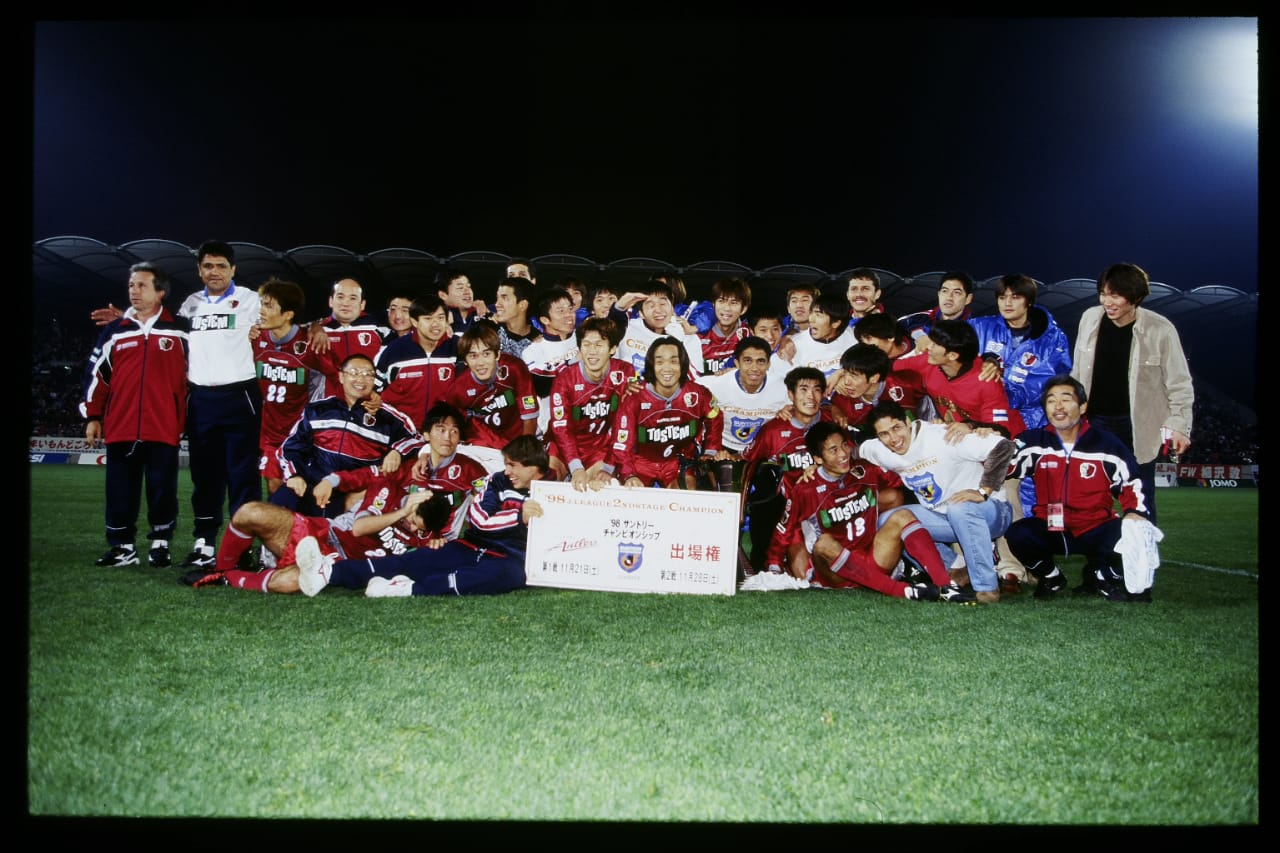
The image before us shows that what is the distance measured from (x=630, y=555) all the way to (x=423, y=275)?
1860 mm

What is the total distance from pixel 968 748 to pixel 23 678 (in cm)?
255

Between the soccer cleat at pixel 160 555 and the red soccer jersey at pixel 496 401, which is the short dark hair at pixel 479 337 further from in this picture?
the soccer cleat at pixel 160 555

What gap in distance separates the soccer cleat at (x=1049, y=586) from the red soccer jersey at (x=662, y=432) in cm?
177

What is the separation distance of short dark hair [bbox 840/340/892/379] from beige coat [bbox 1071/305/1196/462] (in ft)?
3.47

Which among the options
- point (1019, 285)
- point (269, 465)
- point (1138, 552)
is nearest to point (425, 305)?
point (269, 465)

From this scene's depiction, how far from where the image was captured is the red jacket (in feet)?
13.9

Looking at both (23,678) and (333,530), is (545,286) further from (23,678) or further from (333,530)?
(23,678)

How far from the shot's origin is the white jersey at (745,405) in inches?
173

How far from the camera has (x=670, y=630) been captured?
3.30 metres

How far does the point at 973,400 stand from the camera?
4348 millimetres

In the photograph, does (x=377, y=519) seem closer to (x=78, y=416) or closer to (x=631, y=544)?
(x=631, y=544)

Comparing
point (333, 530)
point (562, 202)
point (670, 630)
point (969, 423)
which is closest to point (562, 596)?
point (670, 630)

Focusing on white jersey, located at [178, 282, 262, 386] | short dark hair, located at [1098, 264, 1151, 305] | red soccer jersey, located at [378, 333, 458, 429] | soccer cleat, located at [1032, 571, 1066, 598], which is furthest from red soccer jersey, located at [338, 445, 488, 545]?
short dark hair, located at [1098, 264, 1151, 305]

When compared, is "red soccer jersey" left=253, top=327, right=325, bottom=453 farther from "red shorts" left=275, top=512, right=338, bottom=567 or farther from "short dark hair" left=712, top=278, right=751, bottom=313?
"short dark hair" left=712, top=278, right=751, bottom=313
